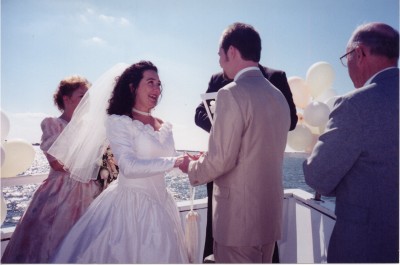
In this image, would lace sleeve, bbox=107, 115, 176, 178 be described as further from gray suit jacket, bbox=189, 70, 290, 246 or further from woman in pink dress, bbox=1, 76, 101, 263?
woman in pink dress, bbox=1, 76, 101, 263

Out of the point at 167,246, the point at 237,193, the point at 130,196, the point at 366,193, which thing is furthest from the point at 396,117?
the point at 130,196

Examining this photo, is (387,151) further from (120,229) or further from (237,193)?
(120,229)

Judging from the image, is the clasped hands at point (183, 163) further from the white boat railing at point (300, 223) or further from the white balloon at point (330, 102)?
the white balloon at point (330, 102)

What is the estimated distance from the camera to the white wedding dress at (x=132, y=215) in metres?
1.73

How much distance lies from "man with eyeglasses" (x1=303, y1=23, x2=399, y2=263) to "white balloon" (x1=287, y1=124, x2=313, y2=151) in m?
Result: 1.35

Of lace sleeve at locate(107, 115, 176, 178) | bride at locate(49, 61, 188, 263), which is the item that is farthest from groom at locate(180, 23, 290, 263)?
bride at locate(49, 61, 188, 263)

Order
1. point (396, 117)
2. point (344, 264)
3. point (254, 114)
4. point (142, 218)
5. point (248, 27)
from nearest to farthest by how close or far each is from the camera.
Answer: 1. point (396, 117)
2. point (344, 264)
3. point (254, 114)
4. point (248, 27)
5. point (142, 218)

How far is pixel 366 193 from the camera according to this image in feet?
4.20

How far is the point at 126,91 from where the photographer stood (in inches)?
82.4

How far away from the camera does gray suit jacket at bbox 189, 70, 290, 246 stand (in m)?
1.53

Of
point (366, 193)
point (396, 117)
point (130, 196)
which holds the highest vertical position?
point (396, 117)

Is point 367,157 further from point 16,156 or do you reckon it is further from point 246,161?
point 16,156

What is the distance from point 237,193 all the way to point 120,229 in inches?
31.1

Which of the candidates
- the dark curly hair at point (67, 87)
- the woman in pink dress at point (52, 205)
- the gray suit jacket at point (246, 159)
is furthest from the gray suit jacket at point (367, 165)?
the dark curly hair at point (67, 87)
